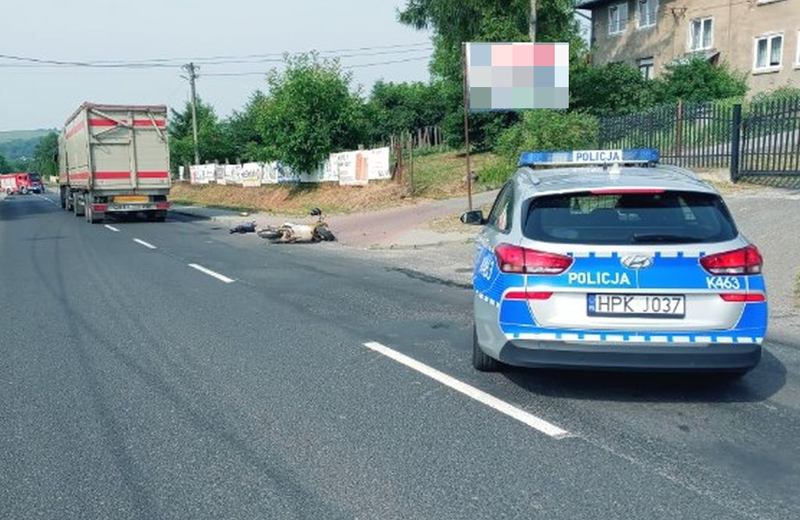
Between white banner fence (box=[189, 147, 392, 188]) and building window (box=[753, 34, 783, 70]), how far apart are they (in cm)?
2044

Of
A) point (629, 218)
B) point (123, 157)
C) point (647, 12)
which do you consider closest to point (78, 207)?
point (123, 157)

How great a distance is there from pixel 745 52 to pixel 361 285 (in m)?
32.0

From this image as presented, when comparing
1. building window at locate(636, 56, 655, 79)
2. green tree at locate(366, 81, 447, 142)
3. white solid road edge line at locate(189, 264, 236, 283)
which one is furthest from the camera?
green tree at locate(366, 81, 447, 142)

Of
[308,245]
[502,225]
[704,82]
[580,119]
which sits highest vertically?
[704,82]

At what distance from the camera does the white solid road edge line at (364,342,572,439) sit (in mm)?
4461

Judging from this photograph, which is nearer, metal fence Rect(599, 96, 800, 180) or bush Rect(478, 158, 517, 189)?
metal fence Rect(599, 96, 800, 180)

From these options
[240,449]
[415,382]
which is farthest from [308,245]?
[240,449]

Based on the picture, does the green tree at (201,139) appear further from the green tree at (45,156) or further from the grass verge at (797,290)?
the green tree at (45,156)

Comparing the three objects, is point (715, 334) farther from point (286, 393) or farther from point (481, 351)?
point (286, 393)

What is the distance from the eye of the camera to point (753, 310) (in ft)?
15.1

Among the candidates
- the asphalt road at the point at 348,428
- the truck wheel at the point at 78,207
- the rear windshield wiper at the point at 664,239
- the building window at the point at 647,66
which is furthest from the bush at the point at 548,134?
the building window at the point at 647,66

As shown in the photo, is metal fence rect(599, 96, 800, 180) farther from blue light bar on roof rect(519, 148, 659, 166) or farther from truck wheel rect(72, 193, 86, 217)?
truck wheel rect(72, 193, 86, 217)

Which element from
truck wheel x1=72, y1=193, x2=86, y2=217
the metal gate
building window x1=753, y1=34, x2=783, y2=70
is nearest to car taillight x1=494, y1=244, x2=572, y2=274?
the metal gate

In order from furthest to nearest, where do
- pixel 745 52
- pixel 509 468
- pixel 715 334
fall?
pixel 745 52 → pixel 715 334 → pixel 509 468
